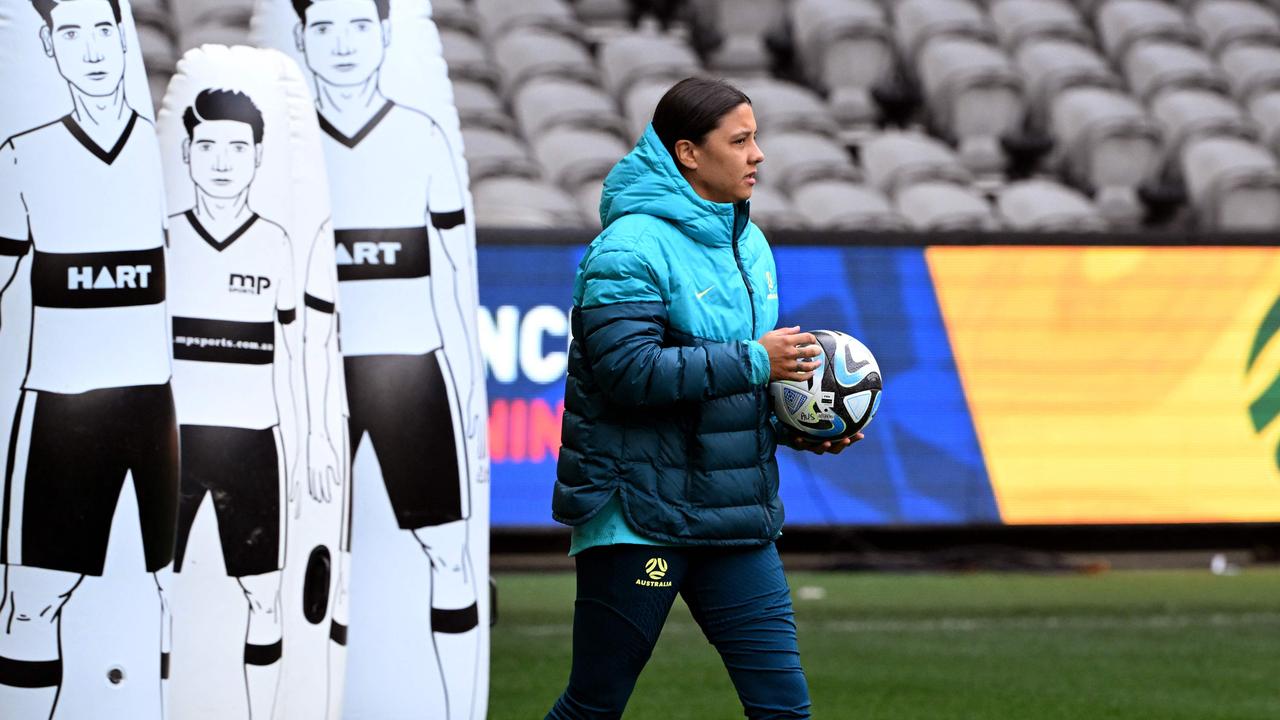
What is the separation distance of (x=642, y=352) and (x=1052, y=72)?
41.0 ft

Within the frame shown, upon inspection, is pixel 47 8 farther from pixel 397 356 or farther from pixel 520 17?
pixel 520 17

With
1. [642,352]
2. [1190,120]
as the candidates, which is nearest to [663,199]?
[642,352]

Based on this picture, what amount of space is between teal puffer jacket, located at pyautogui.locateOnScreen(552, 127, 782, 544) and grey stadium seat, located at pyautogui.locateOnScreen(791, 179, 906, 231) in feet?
28.9

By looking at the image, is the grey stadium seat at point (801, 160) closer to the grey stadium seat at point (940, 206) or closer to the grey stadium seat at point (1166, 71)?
the grey stadium seat at point (940, 206)

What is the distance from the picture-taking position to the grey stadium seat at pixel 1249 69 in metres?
16.7

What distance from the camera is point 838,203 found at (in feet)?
44.2

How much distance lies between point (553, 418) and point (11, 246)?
6.42 m

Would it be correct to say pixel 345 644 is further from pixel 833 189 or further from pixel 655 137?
pixel 833 189

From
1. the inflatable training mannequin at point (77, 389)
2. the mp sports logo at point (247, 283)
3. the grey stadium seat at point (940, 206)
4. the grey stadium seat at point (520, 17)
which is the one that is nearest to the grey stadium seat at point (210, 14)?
the grey stadium seat at point (520, 17)

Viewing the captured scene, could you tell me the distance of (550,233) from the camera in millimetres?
10531

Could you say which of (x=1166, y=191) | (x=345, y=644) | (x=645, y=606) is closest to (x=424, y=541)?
(x=345, y=644)

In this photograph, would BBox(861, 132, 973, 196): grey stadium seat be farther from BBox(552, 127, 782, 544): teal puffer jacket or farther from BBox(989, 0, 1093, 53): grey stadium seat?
BBox(552, 127, 782, 544): teal puffer jacket

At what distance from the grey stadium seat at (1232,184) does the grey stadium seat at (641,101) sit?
4169 mm

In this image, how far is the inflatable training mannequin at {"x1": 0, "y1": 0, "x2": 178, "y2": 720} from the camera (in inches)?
164
